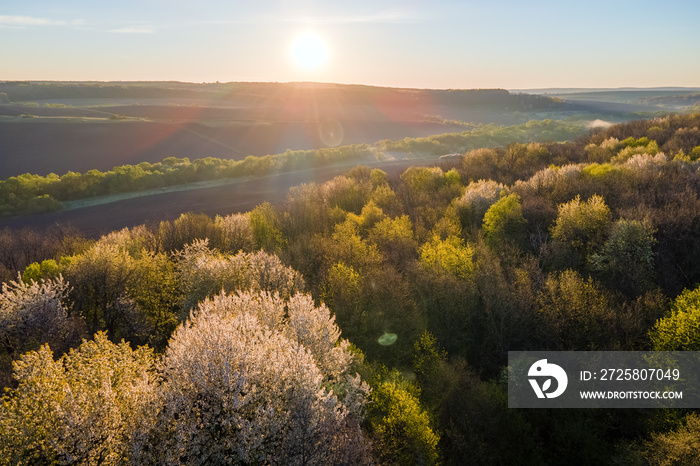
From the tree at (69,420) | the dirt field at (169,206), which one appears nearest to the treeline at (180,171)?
the dirt field at (169,206)

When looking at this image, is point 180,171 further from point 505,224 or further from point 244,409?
point 244,409

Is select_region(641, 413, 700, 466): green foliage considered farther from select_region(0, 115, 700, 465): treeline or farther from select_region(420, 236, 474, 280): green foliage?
→ select_region(420, 236, 474, 280): green foliage

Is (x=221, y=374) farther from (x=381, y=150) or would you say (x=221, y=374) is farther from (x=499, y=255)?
(x=381, y=150)

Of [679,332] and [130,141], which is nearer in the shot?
[679,332]

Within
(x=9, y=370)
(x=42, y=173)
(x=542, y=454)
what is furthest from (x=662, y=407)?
(x=42, y=173)

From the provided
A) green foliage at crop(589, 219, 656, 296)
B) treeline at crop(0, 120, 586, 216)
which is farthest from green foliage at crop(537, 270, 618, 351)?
treeline at crop(0, 120, 586, 216)

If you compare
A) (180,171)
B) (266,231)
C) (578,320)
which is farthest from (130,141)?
(578,320)
